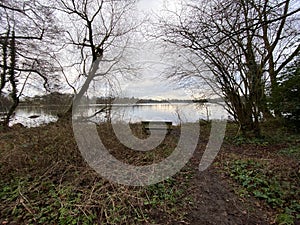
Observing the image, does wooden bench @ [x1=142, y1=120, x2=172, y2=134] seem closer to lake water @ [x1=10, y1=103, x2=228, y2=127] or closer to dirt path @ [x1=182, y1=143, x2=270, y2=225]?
lake water @ [x1=10, y1=103, x2=228, y2=127]

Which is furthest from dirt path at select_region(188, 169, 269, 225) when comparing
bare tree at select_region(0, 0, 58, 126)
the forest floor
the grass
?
bare tree at select_region(0, 0, 58, 126)

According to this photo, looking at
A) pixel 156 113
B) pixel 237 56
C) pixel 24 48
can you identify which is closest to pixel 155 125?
pixel 156 113

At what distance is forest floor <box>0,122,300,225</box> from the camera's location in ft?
7.09

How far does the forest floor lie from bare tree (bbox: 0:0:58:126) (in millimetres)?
5542

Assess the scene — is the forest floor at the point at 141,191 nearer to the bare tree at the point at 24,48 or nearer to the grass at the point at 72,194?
the grass at the point at 72,194

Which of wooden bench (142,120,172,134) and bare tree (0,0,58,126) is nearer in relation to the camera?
wooden bench (142,120,172,134)

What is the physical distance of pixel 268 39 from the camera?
17.4ft

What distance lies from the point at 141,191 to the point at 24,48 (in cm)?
786

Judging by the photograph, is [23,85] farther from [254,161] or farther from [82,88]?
[254,161]

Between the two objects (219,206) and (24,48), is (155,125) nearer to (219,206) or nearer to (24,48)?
(219,206)

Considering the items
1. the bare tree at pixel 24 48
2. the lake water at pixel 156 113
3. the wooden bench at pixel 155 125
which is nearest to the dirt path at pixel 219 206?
the wooden bench at pixel 155 125

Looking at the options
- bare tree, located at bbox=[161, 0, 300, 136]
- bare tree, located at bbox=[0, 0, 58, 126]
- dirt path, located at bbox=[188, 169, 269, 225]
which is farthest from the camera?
bare tree, located at bbox=[0, 0, 58, 126]

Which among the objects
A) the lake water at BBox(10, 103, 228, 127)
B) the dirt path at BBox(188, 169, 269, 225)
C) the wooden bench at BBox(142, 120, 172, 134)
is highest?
the lake water at BBox(10, 103, 228, 127)

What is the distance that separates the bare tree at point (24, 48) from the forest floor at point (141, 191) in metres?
5.54
